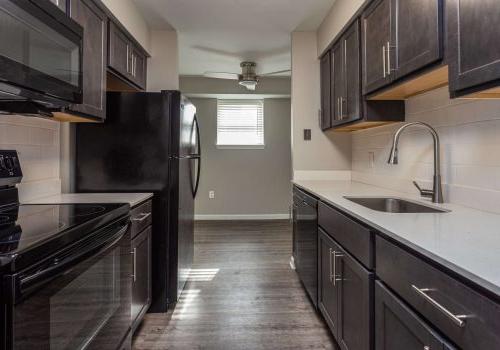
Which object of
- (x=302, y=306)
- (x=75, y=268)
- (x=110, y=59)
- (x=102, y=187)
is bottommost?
(x=302, y=306)

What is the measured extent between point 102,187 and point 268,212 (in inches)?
149

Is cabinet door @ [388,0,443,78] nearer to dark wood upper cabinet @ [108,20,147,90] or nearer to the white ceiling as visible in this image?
the white ceiling

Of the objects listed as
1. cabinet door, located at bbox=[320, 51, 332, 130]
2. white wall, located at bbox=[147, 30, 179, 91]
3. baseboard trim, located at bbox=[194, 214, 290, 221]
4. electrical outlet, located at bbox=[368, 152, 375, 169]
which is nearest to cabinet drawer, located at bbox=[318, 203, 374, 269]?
electrical outlet, located at bbox=[368, 152, 375, 169]

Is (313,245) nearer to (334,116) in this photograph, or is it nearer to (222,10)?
(334,116)

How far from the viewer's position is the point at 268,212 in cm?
577

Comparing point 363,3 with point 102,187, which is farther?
point 102,187

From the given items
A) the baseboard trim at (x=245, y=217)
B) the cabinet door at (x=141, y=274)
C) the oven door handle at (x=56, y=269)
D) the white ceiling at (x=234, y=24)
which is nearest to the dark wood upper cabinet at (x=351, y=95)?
the white ceiling at (x=234, y=24)

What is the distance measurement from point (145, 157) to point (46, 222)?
1099 mm

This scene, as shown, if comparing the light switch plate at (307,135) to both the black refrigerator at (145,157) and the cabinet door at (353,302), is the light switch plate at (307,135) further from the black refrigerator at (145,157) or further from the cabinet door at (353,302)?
the cabinet door at (353,302)

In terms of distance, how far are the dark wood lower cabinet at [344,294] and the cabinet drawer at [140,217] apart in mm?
1089

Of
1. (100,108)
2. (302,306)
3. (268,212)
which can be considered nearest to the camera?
(100,108)

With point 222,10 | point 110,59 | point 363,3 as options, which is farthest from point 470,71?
point 222,10

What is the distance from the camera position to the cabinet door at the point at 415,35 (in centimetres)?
135

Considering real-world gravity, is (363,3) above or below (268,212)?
above
